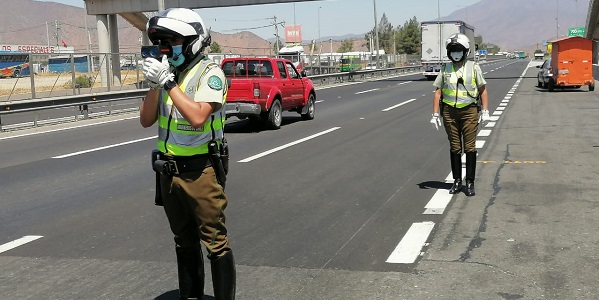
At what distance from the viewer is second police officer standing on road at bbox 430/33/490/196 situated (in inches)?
316

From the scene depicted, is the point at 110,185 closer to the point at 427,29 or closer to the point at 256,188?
the point at 256,188

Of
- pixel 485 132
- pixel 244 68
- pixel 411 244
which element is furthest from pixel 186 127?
pixel 244 68

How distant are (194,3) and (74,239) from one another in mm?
39540

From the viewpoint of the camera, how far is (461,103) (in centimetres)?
808

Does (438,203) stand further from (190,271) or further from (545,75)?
(545,75)

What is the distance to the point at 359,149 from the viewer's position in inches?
480

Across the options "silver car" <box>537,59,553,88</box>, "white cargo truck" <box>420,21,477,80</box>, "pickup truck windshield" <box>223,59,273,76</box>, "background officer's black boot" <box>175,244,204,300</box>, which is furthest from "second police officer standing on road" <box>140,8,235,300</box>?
"white cargo truck" <box>420,21,477,80</box>

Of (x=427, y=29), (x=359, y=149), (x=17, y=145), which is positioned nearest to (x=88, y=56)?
(x=17, y=145)

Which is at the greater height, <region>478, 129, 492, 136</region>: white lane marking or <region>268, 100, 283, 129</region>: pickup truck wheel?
<region>268, 100, 283, 129</region>: pickup truck wheel

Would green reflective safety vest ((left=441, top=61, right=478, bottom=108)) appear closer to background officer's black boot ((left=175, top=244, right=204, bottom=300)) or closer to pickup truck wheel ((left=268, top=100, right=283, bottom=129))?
background officer's black boot ((left=175, top=244, right=204, bottom=300))

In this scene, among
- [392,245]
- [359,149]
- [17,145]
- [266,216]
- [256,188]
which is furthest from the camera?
[17,145]

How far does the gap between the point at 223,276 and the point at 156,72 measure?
1.21 metres

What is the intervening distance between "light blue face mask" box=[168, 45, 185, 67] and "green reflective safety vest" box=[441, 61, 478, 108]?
16.5 ft

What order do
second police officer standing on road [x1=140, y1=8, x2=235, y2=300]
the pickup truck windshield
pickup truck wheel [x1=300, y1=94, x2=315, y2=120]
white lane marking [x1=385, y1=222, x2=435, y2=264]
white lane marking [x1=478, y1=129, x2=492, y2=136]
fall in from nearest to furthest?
second police officer standing on road [x1=140, y1=8, x2=235, y2=300]
white lane marking [x1=385, y1=222, x2=435, y2=264]
white lane marking [x1=478, y1=129, x2=492, y2=136]
the pickup truck windshield
pickup truck wheel [x1=300, y1=94, x2=315, y2=120]
